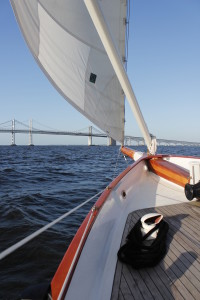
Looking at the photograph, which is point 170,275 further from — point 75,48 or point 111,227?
point 75,48

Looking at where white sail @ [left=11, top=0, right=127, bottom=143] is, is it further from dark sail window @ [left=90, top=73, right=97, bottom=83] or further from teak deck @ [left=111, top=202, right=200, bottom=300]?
teak deck @ [left=111, top=202, right=200, bottom=300]

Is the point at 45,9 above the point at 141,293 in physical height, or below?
above

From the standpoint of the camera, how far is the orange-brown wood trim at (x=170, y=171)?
3.58 metres

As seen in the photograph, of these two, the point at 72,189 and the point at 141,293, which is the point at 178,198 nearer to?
the point at 141,293

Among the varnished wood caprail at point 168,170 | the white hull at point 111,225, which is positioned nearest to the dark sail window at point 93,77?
the white hull at point 111,225

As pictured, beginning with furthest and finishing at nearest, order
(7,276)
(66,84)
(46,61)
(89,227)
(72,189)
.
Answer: (72,189) < (66,84) < (46,61) < (7,276) < (89,227)

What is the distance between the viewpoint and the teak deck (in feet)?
5.64

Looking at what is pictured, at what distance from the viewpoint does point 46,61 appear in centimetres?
335

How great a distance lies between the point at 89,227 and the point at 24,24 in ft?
7.87

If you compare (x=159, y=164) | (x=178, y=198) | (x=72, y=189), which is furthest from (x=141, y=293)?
(x=72, y=189)

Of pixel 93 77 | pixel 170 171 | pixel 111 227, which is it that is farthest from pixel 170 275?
pixel 93 77

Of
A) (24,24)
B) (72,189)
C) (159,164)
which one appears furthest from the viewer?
(72,189)

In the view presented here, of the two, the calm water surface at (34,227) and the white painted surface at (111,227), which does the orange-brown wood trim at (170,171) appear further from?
the calm water surface at (34,227)

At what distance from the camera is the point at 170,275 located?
193 centimetres
